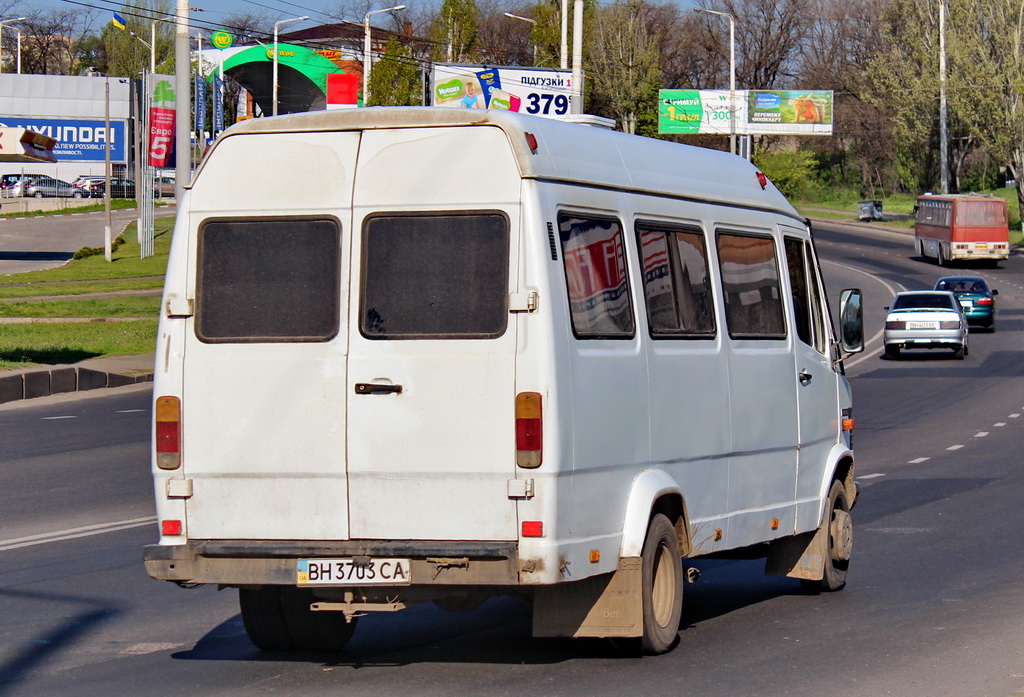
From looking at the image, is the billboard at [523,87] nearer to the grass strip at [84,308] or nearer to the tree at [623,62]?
the grass strip at [84,308]

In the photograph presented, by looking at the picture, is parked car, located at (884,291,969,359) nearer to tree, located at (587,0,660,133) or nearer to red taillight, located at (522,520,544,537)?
red taillight, located at (522,520,544,537)

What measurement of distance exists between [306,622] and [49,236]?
6057cm

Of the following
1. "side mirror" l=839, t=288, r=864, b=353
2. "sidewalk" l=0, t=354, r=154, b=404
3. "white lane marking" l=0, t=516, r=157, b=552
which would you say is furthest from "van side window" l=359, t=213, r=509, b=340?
"sidewalk" l=0, t=354, r=154, b=404

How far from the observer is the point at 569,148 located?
6582 mm

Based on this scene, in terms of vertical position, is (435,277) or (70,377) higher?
(435,277)

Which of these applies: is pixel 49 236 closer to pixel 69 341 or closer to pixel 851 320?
pixel 69 341

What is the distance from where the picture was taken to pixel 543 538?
6023 mm

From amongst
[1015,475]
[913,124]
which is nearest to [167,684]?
[1015,475]

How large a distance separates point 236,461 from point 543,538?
1.39 meters

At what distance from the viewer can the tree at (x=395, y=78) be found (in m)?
58.2

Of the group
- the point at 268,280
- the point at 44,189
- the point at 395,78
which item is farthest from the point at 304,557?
the point at 44,189

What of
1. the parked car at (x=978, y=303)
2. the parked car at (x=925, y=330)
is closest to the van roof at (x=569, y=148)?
the parked car at (x=925, y=330)

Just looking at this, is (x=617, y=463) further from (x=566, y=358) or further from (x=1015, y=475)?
(x=1015, y=475)

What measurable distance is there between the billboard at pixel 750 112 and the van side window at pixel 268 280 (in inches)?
3252
